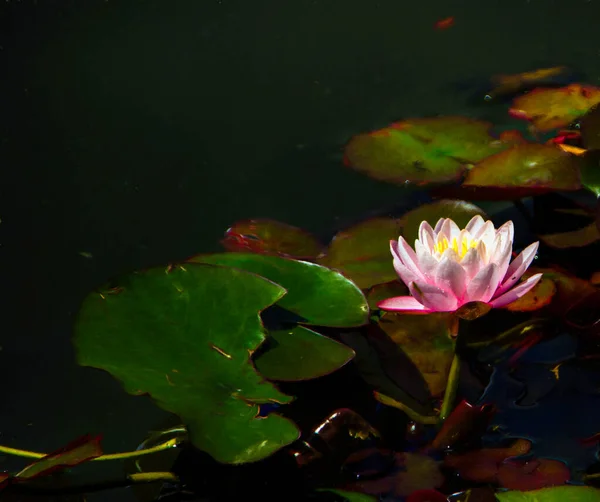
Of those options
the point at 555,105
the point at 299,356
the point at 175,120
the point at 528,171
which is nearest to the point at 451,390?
the point at 299,356

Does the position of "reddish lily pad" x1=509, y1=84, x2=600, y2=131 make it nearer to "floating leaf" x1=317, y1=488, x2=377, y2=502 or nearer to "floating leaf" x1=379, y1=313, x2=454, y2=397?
"floating leaf" x1=379, y1=313, x2=454, y2=397

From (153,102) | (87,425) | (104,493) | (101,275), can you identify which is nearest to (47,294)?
(101,275)

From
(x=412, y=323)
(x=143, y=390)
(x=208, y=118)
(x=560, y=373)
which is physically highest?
(x=208, y=118)

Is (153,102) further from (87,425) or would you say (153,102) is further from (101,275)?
(87,425)

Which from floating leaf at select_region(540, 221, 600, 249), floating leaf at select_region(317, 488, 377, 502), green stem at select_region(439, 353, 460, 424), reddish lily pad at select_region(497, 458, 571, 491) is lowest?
reddish lily pad at select_region(497, 458, 571, 491)

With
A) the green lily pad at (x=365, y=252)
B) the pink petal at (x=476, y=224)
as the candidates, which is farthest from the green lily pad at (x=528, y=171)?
the pink petal at (x=476, y=224)

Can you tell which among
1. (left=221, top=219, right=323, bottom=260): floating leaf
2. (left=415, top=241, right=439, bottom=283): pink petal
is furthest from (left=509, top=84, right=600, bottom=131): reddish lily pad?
(left=415, top=241, right=439, bottom=283): pink petal
